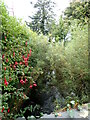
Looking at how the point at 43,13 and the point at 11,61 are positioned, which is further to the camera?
the point at 43,13

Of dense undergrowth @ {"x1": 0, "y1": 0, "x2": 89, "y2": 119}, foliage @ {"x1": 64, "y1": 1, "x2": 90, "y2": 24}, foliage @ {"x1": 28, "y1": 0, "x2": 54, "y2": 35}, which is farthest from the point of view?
foliage @ {"x1": 28, "y1": 0, "x2": 54, "y2": 35}

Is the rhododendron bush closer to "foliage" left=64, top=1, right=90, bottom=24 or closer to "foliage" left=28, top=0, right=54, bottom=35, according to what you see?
"foliage" left=64, top=1, right=90, bottom=24

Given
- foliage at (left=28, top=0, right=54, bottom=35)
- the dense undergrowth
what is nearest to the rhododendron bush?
the dense undergrowth

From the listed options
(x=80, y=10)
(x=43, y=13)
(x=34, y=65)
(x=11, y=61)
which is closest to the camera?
(x=11, y=61)

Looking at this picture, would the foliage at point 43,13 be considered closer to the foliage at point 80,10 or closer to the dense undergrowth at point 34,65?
the foliage at point 80,10

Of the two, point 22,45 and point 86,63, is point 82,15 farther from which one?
point 22,45

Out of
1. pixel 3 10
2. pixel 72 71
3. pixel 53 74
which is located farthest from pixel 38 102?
pixel 3 10

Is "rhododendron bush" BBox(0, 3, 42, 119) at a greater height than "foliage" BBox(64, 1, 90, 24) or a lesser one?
lesser

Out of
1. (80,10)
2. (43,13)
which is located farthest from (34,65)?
(43,13)

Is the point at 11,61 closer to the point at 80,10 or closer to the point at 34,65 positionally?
the point at 34,65

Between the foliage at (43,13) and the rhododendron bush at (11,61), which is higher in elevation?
the foliage at (43,13)

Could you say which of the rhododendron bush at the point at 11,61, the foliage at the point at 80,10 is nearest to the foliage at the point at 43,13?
the foliage at the point at 80,10

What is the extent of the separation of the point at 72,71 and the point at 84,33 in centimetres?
88

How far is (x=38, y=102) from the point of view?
4.12 meters
